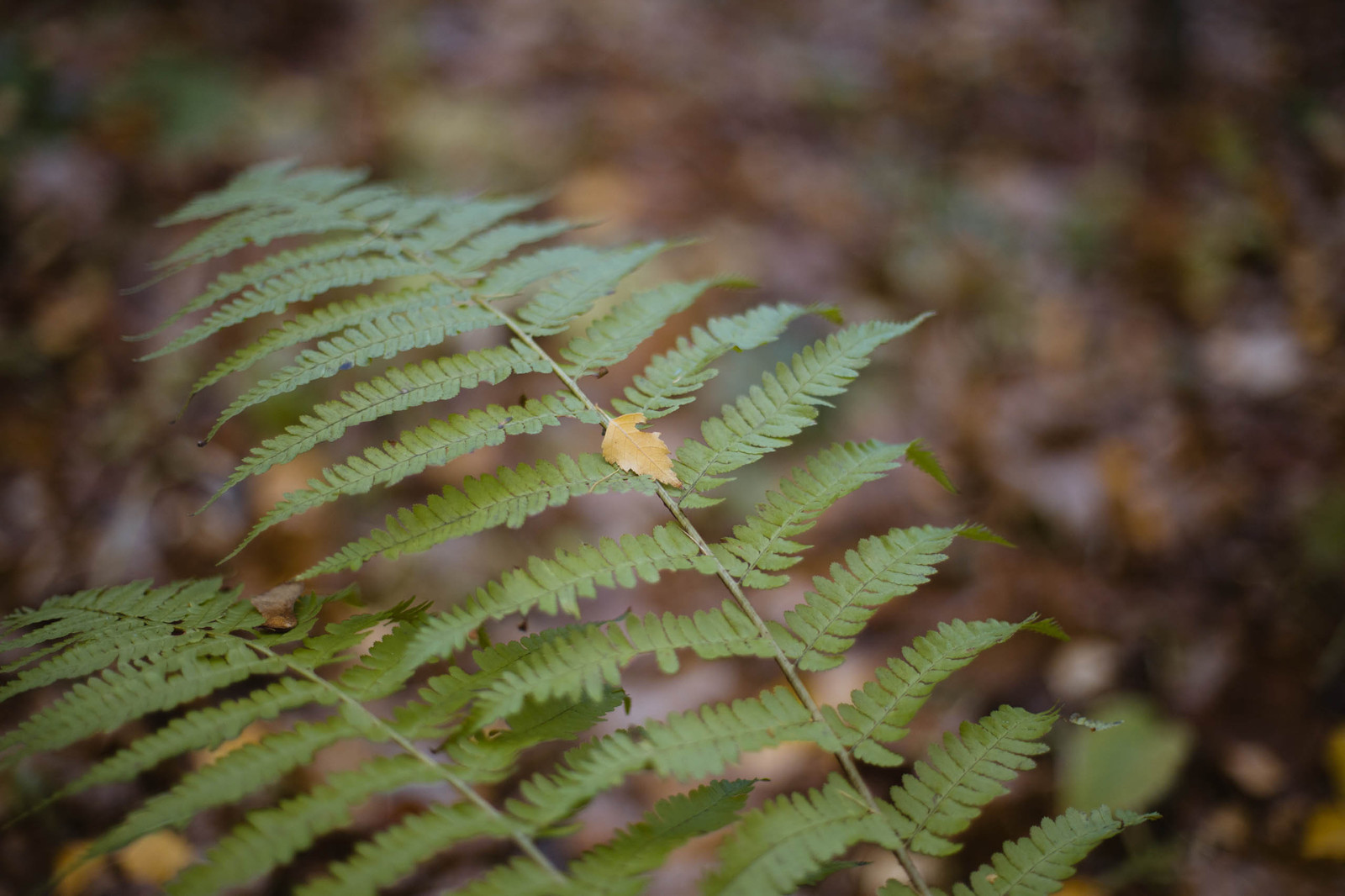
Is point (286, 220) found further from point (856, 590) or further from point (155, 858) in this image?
point (155, 858)

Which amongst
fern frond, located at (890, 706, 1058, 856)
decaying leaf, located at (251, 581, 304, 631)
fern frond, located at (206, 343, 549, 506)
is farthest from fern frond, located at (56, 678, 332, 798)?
fern frond, located at (890, 706, 1058, 856)

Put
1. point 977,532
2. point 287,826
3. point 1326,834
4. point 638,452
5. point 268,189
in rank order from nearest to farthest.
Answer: point 287,826 → point 977,532 → point 638,452 → point 268,189 → point 1326,834

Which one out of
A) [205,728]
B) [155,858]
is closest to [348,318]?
[205,728]

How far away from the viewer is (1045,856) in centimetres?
104

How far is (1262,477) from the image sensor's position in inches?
114

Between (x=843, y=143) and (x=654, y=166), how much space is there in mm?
1114

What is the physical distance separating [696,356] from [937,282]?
247 cm

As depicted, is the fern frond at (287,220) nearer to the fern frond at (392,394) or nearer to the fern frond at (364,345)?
the fern frond at (364,345)

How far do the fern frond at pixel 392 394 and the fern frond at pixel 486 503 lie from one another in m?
0.10

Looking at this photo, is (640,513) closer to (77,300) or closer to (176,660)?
(176,660)

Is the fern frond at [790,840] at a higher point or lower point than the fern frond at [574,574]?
lower

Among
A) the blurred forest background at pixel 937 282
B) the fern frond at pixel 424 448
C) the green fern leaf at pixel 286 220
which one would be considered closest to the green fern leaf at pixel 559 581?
the fern frond at pixel 424 448

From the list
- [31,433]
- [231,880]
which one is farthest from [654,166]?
[231,880]

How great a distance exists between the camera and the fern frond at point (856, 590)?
1.12 m
